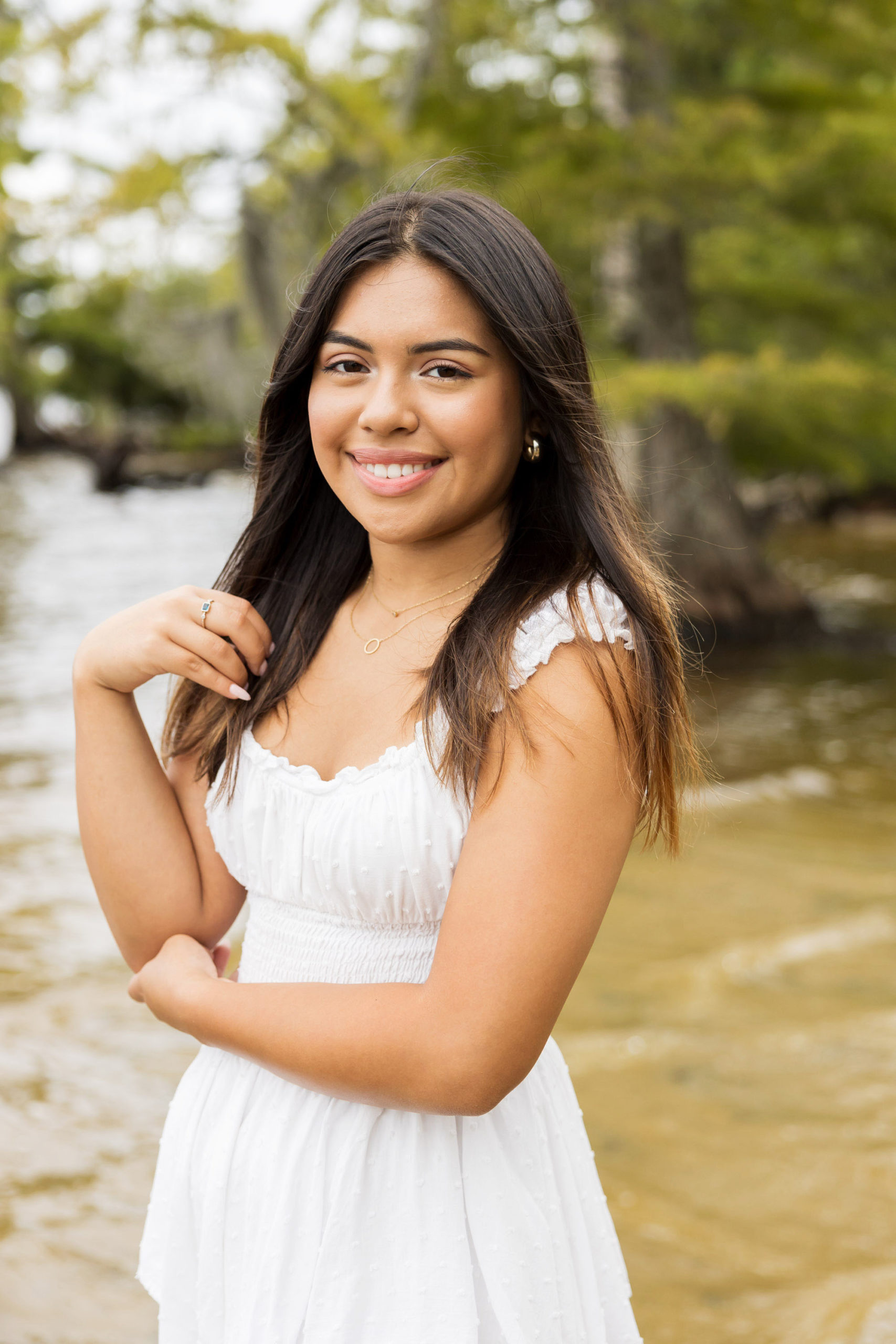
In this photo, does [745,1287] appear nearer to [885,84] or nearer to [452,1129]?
[452,1129]

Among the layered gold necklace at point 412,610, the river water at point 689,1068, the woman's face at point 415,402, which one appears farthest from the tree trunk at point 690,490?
the woman's face at point 415,402

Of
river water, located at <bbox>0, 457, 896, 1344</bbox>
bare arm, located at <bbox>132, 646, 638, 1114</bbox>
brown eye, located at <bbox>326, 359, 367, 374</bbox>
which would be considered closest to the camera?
bare arm, located at <bbox>132, 646, 638, 1114</bbox>

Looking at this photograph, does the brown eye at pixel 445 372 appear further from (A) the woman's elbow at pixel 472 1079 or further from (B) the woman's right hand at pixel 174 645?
(A) the woman's elbow at pixel 472 1079

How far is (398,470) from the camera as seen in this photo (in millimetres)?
1442

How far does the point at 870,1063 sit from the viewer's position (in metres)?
4.02

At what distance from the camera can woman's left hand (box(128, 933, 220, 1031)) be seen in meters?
1.46

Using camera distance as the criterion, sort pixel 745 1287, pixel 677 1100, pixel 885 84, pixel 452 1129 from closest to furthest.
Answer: pixel 452 1129 → pixel 745 1287 → pixel 677 1100 → pixel 885 84

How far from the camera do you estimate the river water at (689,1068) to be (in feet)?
9.79

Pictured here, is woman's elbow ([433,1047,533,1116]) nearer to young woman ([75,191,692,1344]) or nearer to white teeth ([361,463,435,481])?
young woman ([75,191,692,1344])

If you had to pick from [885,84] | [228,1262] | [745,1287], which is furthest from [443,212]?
[885,84]

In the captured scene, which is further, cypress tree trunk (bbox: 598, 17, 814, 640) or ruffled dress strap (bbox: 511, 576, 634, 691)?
cypress tree trunk (bbox: 598, 17, 814, 640)

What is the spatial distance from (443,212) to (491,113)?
8563 mm

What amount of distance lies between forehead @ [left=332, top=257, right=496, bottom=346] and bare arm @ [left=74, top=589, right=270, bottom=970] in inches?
15.7

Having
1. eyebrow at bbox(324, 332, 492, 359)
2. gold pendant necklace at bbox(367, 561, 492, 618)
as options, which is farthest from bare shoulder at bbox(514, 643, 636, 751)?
eyebrow at bbox(324, 332, 492, 359)
